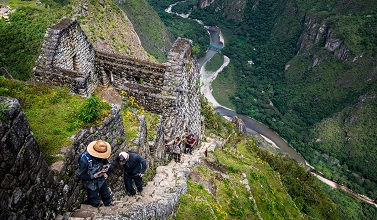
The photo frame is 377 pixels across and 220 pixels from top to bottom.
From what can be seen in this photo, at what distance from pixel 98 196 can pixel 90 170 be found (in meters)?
0.91

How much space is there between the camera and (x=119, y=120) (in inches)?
379

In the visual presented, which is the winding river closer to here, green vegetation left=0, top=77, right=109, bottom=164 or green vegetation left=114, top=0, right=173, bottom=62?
green vegetation left=114, top=0, right=173, bottom=62

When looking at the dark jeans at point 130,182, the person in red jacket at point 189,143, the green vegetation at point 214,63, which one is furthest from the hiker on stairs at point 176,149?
the green vegetation at point 214,63

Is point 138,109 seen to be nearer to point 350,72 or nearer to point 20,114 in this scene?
point 20,114

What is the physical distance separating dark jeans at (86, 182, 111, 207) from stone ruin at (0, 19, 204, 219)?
0.23 m

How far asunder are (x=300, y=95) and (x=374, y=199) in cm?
6300

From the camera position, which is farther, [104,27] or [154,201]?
[104,27]

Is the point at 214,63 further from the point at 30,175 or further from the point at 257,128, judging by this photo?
the point at 30,175

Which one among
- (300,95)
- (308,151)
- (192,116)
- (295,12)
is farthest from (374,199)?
(295,12)

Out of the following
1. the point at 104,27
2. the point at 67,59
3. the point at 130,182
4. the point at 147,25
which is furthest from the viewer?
the point at 147,25

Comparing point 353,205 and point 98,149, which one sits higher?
point 98,149

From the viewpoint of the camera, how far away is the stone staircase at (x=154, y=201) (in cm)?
779

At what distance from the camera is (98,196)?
26.8ft

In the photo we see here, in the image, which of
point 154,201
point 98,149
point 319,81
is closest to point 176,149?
point 154,201
